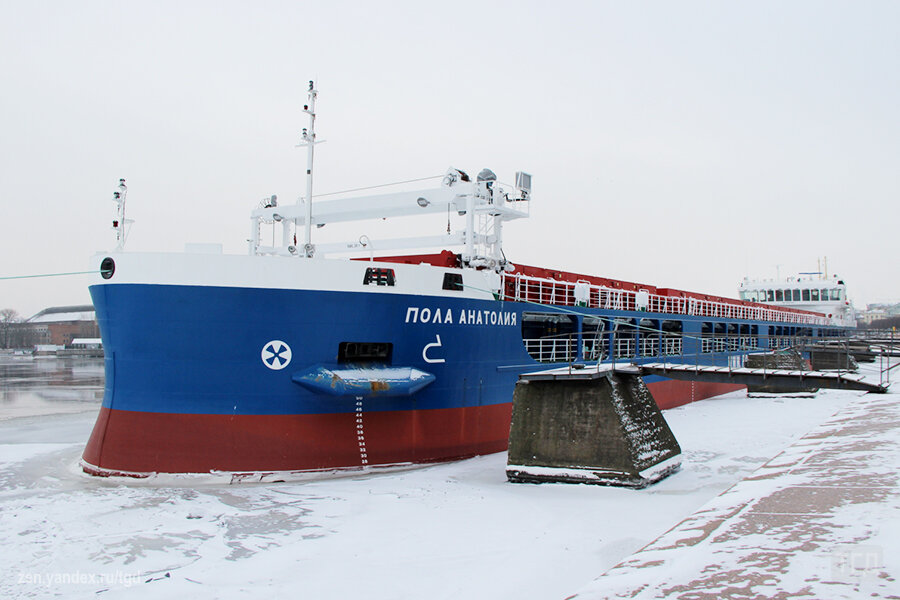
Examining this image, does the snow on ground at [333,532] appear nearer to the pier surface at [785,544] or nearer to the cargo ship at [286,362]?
the cargo ship at [286,362]

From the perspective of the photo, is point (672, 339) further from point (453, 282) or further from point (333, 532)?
point (333, 532)

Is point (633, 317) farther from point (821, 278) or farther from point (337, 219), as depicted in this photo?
point (821, 278)

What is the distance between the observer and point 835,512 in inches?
248

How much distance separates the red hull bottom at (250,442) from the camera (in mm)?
11289

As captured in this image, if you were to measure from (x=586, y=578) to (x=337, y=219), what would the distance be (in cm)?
1207

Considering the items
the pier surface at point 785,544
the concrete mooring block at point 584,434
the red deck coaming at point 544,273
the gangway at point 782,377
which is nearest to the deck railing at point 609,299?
the red deck coaming at point 544,273

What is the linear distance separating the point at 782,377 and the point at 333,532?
907 cm

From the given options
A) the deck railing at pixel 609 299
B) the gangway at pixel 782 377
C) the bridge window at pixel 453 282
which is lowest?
the gangway at pixel 782 377

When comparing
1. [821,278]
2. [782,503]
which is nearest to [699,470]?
[782,503]

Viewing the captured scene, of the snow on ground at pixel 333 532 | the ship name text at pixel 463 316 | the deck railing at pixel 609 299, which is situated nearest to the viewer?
the snow on ground at pixel 333 532

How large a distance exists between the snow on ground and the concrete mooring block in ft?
1.02

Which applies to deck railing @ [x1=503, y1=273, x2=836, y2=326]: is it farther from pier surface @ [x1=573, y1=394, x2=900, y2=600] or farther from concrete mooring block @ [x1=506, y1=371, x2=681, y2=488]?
pier surface @ [x1=573, y1=394, x2=900, y2=600]

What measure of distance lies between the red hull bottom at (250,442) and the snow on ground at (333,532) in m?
0.35

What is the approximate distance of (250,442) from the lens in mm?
11375
